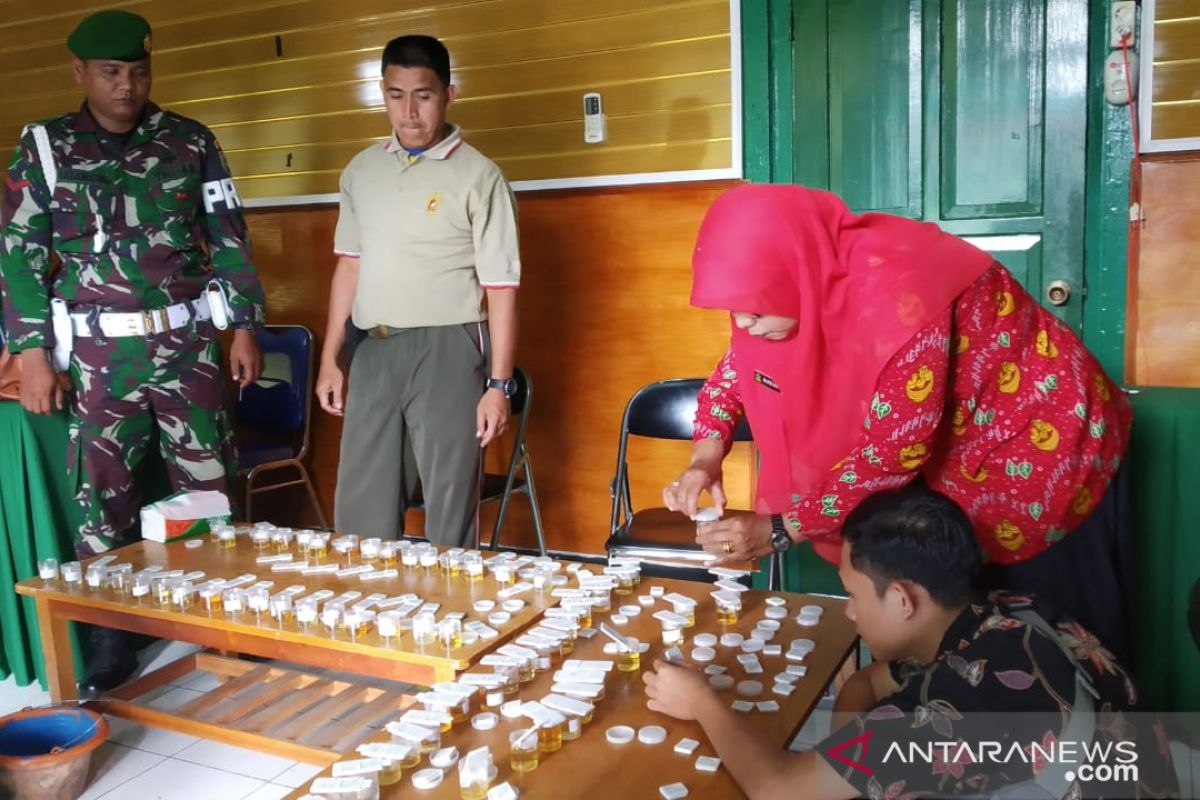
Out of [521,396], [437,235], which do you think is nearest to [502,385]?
[437,235]

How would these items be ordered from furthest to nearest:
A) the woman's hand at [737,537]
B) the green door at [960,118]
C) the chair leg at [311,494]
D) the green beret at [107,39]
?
the chair leg at [311,494], the green door at [960,118], the green beret at [107,39], the woman's hand at [737,537]

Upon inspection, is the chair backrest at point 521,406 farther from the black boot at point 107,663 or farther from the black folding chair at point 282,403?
the black boot at point 107,663

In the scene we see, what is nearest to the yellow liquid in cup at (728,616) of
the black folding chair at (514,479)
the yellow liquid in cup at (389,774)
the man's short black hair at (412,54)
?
the yellow liquid in cup at (389,774)

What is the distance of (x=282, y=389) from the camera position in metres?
4.19

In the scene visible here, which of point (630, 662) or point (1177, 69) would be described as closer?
point (630, 662)

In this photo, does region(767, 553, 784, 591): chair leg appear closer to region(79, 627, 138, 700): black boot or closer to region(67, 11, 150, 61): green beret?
region(79, 627, 138, 700): black boot

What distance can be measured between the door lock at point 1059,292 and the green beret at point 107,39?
289cm

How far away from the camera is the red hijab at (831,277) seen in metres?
1.55

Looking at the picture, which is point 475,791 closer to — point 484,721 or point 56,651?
point 484,721

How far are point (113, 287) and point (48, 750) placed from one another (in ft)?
4.40

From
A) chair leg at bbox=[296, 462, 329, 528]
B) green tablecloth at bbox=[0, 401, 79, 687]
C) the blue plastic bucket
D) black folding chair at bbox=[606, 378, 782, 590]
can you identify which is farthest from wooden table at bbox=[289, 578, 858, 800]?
chair leg at bbox=[296, 462, 329, 528]

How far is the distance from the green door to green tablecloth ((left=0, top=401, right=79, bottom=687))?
2609 mm

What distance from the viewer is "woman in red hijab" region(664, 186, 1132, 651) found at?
1558 millimetres

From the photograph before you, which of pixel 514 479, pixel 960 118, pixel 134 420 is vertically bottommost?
pixel 514 479
